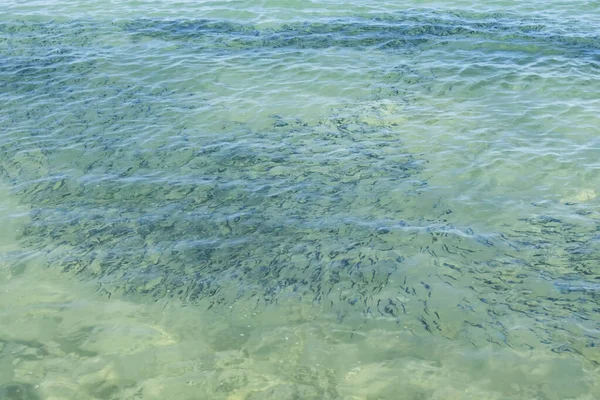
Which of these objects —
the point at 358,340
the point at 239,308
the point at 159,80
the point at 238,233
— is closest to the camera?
the point at 358,340

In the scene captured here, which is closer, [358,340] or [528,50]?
[358,340]

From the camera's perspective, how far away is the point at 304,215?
13758 millimetres

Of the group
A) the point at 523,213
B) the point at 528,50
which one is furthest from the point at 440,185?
the point at 528,50

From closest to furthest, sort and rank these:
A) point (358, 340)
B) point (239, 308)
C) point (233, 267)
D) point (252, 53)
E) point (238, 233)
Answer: point (358, 340) → point (239, 308) → point (233, 267) → point (238, 233) → point (252, 53)

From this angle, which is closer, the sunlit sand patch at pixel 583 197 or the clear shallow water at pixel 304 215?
the clear shallow water at pixel 304 215

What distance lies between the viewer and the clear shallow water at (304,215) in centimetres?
1001

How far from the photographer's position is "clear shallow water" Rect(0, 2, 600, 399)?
10.0 metres

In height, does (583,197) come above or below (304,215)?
below

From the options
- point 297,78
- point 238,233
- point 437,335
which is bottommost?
point 437,335

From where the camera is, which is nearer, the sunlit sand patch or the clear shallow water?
the clear shallow water

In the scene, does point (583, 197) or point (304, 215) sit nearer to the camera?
point (304, 215)

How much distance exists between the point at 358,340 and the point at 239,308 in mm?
2450

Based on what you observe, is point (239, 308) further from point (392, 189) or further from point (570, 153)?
point (570, 153)

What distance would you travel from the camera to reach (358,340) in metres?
10.4
